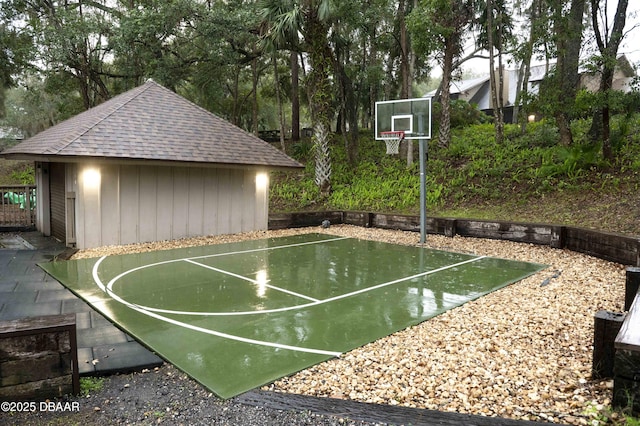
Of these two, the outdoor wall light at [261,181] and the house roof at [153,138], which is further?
the outdoor wall light at [261,181]

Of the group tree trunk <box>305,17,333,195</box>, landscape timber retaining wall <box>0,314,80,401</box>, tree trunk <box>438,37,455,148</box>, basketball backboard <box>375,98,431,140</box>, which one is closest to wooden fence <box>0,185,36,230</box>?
tree trunk <box>305,17,333,195</box>

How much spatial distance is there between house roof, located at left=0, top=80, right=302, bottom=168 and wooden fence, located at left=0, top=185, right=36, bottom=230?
4.68ft

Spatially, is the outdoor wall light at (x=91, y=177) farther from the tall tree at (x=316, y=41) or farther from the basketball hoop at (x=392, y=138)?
the basketball hoop at (x=392, y=138)

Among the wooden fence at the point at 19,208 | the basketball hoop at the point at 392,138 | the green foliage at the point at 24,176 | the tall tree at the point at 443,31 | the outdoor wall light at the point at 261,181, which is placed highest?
the tall tree at the point at 443,31

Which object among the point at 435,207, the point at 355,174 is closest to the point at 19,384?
the point at 435,207

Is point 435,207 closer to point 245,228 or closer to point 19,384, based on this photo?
point 245,228

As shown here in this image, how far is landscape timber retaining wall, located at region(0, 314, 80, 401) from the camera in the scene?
2.73 meters

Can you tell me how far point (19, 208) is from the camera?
11617 millimetres

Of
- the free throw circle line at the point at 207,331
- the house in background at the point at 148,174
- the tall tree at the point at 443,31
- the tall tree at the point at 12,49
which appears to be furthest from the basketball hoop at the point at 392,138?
the tall tree at the point at 12,49

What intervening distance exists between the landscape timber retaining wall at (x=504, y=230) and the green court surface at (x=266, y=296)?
1355 mm

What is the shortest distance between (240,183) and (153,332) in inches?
290

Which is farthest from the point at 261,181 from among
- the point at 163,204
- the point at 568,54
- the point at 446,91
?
the point at 568,54

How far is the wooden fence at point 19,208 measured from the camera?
37.1 ft

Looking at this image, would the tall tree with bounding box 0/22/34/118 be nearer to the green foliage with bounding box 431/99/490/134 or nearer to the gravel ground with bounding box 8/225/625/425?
the gravel ground with bounding box 8/225/625/425
